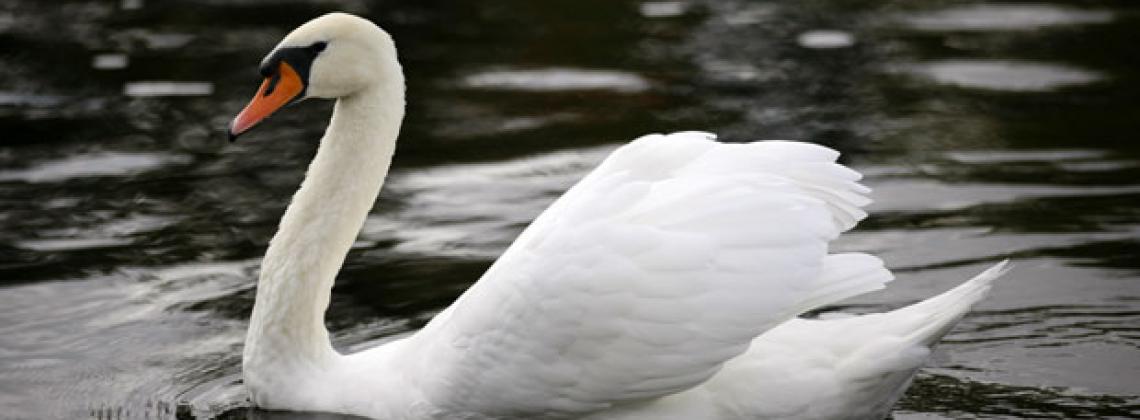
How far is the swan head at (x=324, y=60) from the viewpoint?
671 cm

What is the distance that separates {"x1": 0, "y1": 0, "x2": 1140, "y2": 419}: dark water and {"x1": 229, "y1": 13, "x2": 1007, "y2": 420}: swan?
0.67m

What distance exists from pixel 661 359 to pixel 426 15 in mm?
8732

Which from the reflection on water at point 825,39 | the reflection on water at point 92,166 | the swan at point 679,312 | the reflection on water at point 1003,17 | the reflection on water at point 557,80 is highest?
the swan at point 679,312

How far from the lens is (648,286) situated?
5.89m

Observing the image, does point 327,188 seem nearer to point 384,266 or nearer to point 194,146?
point 384,266

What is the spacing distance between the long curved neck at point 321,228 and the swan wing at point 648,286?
2.54ft

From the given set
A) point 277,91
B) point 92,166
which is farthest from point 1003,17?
point 277,91

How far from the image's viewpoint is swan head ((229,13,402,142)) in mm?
6715

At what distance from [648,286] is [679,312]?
0.38 feet

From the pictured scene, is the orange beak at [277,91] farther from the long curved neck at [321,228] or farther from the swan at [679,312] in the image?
the swan at [679,312]

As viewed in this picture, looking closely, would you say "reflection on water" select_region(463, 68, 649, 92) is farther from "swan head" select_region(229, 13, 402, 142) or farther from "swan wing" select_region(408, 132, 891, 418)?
"swan wing" select_region(408, 132, 891, 418)

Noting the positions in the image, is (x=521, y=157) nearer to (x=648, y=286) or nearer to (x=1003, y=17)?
(x=1003, y=17)

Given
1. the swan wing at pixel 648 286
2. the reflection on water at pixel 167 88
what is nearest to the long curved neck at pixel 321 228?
the swan wing at pixel 648 286

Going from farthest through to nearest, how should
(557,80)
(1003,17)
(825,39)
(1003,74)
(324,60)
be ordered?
(1003,17) < (825,39) < (557,80) < (1003,74) < (324,60)
